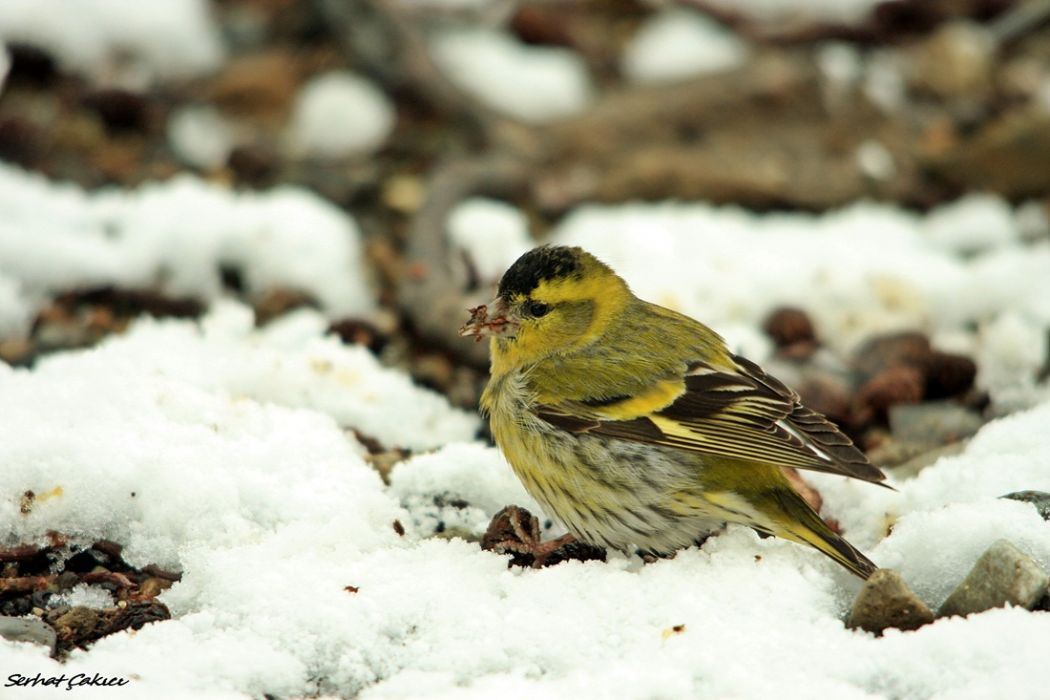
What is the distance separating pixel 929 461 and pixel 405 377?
77.2 inches

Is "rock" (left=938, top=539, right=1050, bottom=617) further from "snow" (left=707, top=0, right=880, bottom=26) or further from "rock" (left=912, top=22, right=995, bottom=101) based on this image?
"snow" (left=707, top=0, right=880, bottom=26)

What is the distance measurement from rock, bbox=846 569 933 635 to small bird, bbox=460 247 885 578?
18 centimetres

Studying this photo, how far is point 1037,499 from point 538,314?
5.29 feet

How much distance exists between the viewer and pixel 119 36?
6508mm

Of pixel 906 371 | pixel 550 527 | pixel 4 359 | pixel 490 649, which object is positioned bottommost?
pixel 490 649

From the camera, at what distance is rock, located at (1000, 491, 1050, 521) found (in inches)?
125

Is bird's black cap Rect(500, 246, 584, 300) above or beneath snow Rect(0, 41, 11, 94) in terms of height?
beneath

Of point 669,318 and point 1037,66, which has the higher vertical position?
point 1037,66

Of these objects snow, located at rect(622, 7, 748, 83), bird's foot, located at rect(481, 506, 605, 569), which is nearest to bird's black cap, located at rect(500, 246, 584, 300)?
bird's foot, located at rect(481, 506, 605, 569)

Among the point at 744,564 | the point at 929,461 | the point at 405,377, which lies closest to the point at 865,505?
the point at 929,461

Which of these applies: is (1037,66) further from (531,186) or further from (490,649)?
(490,649)

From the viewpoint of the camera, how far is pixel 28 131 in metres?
5.86

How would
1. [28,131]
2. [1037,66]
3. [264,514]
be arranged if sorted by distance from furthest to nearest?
[1037,66], [28,131], [264,514]

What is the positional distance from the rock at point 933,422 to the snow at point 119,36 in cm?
436
